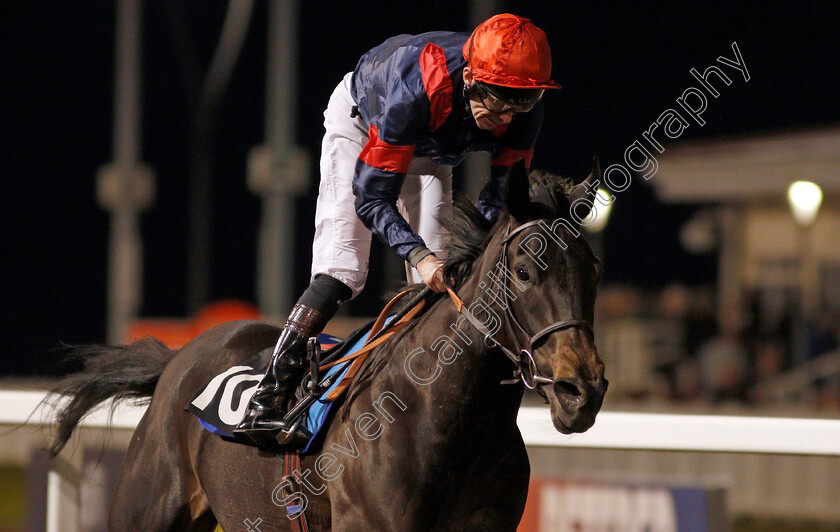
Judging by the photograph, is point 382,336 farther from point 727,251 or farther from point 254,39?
point 254,39

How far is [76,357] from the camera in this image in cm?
356

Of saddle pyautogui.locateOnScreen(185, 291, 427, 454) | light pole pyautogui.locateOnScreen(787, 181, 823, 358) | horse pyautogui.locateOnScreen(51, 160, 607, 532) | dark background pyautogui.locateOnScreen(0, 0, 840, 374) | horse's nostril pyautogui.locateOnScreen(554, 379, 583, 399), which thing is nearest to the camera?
horse's nostril pyautogui.locateOnScreen(554, 379, 583, 399)

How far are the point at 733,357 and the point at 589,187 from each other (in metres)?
5.57

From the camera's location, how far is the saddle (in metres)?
2.43

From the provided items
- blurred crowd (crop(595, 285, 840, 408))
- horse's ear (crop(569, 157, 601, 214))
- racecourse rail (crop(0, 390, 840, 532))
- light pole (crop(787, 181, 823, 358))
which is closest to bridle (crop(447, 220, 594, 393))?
horse's ear (crop(569, 157, 601, 214))

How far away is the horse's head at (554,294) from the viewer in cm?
188

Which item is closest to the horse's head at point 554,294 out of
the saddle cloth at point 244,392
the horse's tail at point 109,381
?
the saddle cloth at point 244,392

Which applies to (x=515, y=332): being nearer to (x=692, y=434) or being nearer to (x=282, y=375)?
(x=282, y=375)

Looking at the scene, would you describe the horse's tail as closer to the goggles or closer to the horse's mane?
the horse's mane

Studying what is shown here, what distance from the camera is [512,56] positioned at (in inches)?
88.6

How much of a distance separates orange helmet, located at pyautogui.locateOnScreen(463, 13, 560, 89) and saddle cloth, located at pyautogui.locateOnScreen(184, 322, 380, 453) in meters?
0.75

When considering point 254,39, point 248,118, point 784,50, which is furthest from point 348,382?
point 248,118

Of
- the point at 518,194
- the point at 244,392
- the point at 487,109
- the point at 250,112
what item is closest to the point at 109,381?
the point at 244,392

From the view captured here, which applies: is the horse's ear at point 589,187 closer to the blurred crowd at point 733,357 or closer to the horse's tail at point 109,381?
the horse's tail at point 109,381
